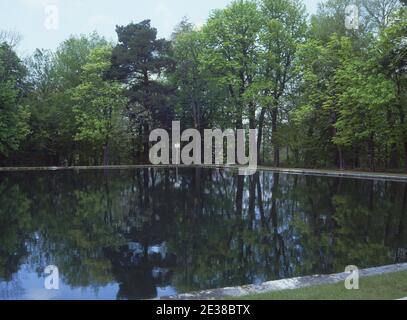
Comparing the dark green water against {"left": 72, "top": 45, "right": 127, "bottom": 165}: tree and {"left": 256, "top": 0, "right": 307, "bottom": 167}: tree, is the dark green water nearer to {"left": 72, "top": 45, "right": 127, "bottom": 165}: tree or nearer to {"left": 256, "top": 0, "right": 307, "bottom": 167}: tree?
{"left": 256, "top": 0, "right": 307, "bottom": 167}: tree

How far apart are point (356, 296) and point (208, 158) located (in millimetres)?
36387

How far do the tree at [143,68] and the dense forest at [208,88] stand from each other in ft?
0.29

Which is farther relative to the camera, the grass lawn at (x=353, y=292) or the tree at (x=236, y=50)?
the tree at (x=236, y=50)

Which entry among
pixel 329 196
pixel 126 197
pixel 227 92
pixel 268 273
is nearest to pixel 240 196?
Answer: pixel 329 196

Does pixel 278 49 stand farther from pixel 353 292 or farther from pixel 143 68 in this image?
pixel 353 292

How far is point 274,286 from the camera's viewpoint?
5559 millimetres

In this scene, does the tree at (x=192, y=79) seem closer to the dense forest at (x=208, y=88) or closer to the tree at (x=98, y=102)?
the dense forest at (x=208, y=88)

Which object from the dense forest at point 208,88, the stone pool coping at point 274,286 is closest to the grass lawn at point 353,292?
the stone pool coping at point 274,286

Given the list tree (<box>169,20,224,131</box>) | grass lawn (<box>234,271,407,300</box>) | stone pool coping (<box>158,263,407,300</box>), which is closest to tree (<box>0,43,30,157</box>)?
tree (<box>169,20,224,131</box>)

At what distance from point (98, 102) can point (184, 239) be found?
29224 millimetres

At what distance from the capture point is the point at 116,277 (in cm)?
653

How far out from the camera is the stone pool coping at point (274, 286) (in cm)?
507

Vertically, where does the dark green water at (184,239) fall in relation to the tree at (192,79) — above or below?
below

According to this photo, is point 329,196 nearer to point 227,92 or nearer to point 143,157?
point 227,92
